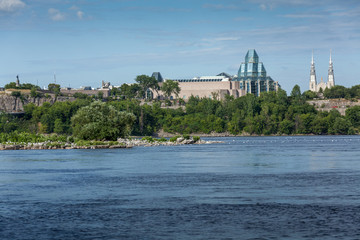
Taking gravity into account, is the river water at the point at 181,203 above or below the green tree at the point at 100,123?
below

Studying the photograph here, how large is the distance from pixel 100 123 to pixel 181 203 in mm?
74316

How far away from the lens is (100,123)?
10869 centimetres

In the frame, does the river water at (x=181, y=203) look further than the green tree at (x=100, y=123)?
No

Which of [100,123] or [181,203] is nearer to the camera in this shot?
[181,203]

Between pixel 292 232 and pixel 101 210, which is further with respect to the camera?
pixel 101 210

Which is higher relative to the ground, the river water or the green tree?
the green tree

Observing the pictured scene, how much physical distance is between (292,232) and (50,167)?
132 ft

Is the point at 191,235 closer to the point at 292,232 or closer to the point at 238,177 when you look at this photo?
the point at 292,232

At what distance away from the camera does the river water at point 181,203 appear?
2812 cm

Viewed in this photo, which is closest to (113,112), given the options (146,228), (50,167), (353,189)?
(50,167)

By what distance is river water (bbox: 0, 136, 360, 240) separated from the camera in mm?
28125

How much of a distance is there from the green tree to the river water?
48958mm

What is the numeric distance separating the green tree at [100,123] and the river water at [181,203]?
49.0 metres

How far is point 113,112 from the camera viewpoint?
112 m
